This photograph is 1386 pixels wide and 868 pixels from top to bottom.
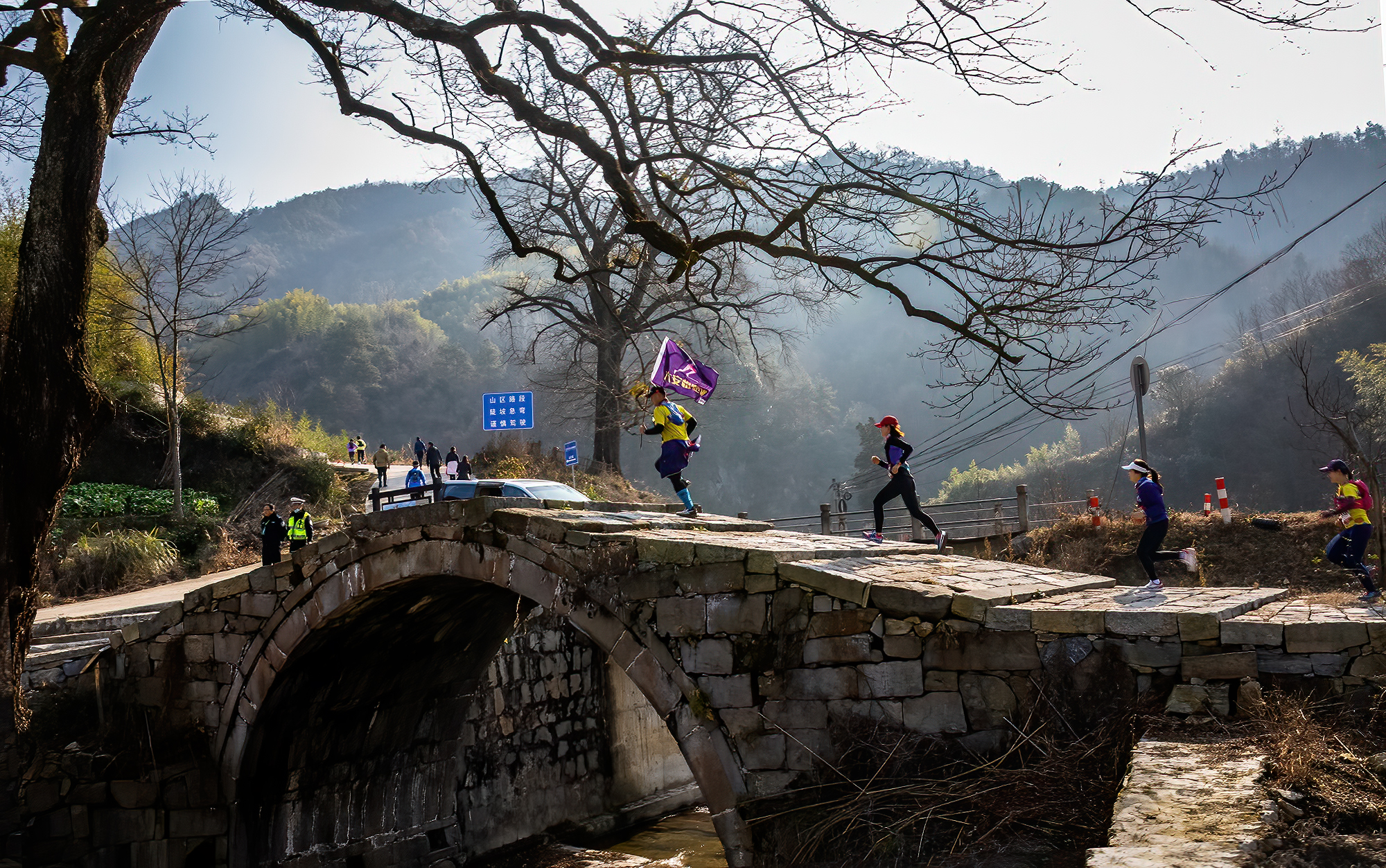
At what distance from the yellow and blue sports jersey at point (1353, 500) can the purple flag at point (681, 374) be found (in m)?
5.11

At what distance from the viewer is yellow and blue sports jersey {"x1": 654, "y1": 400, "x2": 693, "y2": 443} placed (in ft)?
28.2

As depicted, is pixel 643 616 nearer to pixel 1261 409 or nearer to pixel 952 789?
pixel 952 789

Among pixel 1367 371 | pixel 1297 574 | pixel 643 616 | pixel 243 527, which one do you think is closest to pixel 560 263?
pixel 643 616

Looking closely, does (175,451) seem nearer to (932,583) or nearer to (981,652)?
(932,583)

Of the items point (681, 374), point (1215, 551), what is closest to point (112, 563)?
point (681, 374)

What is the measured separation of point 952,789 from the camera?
541 centimetres

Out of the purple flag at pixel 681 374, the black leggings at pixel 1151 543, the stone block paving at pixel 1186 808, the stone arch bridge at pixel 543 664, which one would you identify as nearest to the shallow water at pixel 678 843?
the stone arch bridge at pixel 543 664

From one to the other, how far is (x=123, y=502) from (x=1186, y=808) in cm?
1962

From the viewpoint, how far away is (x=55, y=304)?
7.62 meters

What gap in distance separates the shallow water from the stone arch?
4972 mm

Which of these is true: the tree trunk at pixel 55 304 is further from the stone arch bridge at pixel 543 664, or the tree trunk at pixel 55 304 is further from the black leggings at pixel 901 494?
the black leggings at pixel 901 494

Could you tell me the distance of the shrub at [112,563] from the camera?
14914mm

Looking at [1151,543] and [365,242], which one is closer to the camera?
[1151,543]

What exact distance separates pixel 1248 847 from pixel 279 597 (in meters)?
8.96
